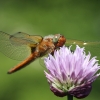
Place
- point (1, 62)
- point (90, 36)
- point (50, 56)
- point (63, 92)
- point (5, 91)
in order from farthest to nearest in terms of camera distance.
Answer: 1. point (90, 36)
2. point (1, 62)
3. point (5, 91)
4. point (50, 56)
5. point (63, 92)

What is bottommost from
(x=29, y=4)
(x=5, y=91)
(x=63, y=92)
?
(x=5, y=91)

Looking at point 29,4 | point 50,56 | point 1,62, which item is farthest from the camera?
point 29,4

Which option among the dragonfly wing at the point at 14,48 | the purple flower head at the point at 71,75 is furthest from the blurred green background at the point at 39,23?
the purple flower head at the point at 71,75

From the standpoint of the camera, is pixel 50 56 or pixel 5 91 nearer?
pixel 50 56

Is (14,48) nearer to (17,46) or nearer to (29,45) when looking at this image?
(17,46)

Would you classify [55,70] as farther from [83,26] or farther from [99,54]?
[83,26]

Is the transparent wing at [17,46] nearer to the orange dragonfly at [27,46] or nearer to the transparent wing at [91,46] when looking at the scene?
the orange dragonfly at [27,46]

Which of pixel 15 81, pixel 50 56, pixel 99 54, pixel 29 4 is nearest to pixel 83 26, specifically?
pixel 29 4

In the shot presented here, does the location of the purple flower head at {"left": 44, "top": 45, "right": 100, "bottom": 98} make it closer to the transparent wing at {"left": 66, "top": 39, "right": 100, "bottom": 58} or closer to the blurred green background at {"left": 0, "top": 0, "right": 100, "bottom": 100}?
the transparent wing at {"left": 66, "top": 39, "right": 100, "bottom": 58}
